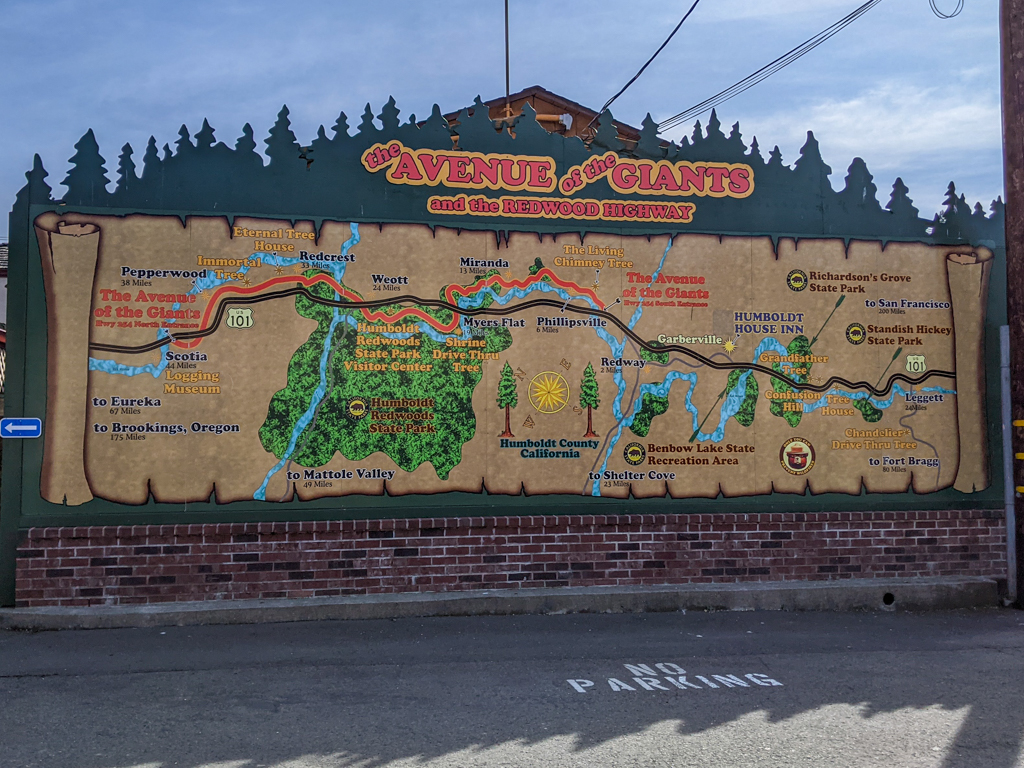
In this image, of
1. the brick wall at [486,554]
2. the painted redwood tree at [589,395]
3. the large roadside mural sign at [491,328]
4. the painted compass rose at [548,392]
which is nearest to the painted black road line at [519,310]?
the large roadside mural sign at [491,328]

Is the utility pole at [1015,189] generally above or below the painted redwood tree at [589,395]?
above

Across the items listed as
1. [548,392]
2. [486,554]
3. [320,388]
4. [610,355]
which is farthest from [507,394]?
[320,388]

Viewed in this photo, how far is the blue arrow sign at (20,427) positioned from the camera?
331 inches

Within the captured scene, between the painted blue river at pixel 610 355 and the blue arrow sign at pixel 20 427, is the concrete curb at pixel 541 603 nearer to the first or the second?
the painted blue river at pixel 610 355

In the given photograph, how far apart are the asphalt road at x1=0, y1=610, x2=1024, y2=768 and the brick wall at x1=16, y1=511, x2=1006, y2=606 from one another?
1.84 feet

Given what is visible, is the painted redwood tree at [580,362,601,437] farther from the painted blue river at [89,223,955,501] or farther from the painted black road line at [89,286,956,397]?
the painted black road line at [89,286,956,397]

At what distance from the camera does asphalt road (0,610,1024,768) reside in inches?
198

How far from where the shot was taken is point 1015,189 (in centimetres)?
938

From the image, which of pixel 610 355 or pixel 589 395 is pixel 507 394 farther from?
pixel 610 355

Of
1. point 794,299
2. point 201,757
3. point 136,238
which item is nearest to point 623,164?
point 794,299

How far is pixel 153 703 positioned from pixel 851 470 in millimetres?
6909

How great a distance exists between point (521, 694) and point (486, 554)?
2.98 m

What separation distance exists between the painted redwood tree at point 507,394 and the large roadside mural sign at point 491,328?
0.02m

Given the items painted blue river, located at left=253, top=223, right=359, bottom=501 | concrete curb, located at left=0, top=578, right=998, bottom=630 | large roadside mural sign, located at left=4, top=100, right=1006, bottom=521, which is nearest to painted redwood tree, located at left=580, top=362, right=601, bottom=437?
large roadside mural sign, located at left=4, top=100, right=1006, bottom=521
